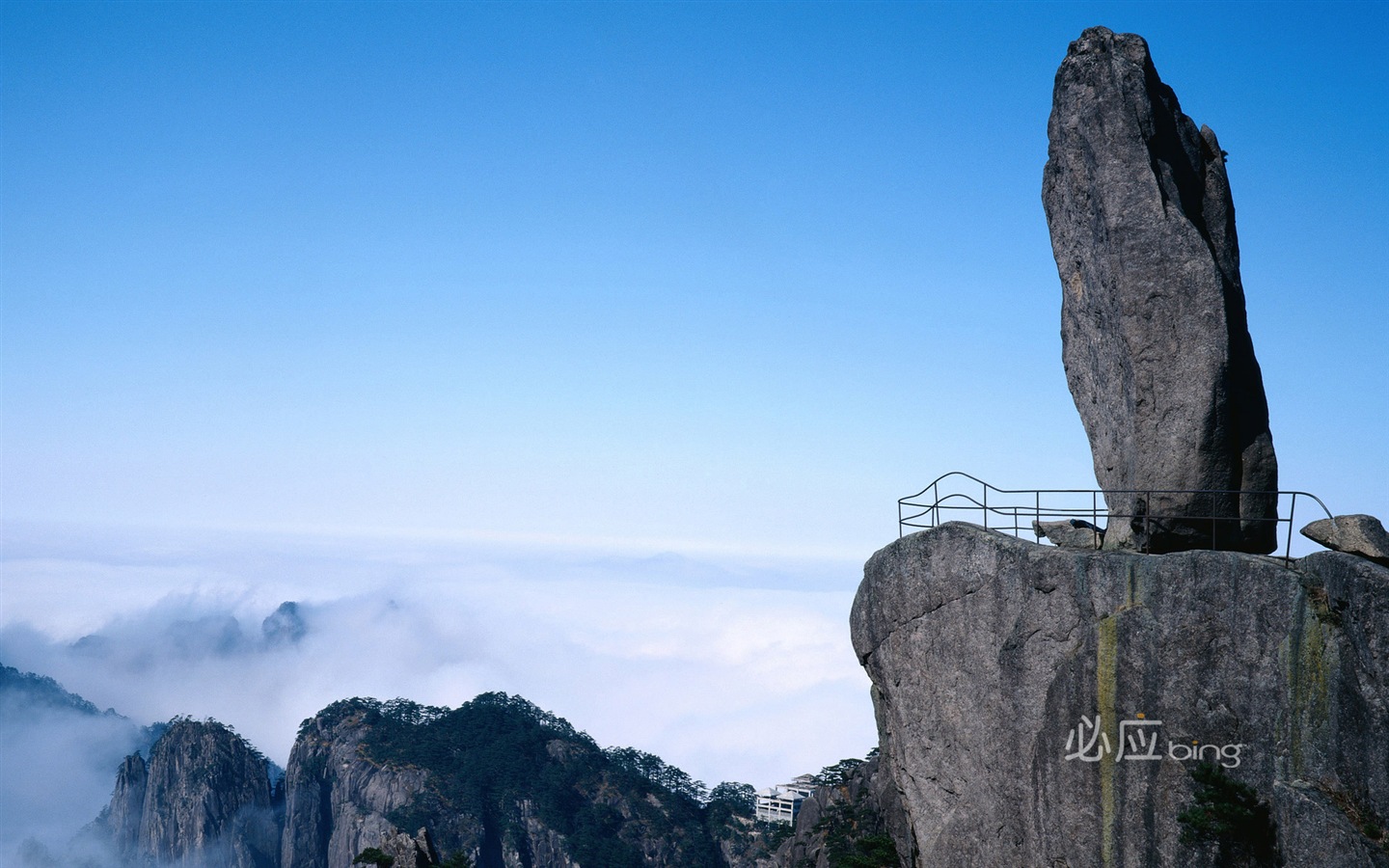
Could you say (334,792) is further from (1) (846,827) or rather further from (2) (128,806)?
(1) (846,827)

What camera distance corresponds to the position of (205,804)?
159000 mm

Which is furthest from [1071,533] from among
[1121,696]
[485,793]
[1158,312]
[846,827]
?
[485,793]

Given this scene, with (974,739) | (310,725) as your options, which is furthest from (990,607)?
(310,725)

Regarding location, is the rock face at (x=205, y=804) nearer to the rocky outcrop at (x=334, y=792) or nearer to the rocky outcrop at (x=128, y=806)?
the rocky outcrop at (x=128, y=806)

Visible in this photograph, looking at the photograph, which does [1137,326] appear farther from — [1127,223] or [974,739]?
[974,739]

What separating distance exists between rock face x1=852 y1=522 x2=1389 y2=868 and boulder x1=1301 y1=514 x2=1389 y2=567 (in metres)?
0.55

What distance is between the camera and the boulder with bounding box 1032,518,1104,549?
26734 mm

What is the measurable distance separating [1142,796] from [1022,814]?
2.76m

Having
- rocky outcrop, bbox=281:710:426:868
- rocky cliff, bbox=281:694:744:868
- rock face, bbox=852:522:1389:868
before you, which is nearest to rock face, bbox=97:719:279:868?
rocky outcrop, bbox=281:710:426:868

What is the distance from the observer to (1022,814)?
24172 mm

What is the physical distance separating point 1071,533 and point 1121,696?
526 cm

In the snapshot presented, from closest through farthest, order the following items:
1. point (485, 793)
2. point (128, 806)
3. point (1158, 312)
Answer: point (1158, 312) → point (485, 793) → point (128, 806)

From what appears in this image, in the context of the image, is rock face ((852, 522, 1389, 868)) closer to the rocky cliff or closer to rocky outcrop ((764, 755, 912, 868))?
rocky outcrop ((764, 755, 912, 868))

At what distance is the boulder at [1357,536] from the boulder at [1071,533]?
590 cm
